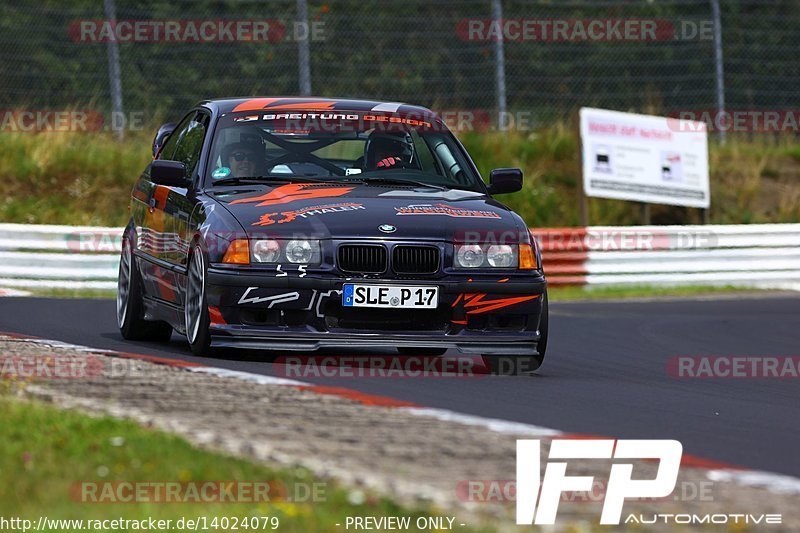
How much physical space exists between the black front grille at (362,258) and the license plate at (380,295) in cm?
9

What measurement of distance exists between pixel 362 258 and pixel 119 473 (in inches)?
139

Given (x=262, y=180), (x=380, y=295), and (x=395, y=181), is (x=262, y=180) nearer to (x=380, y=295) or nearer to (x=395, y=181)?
(x=395, y=181)

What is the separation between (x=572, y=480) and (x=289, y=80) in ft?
53.8

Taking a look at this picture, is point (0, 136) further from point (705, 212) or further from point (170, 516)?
point (170, 516)

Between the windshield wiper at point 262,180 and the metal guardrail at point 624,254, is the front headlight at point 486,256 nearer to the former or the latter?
the windshield wiper at point 262,180

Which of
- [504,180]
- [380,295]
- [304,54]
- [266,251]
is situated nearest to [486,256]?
[380,295]

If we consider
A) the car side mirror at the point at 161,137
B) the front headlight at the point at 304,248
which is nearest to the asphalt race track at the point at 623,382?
the front headlight at the point at 304,248

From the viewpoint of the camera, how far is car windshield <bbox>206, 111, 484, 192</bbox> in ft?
30.4

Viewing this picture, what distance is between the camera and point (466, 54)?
21.4 metres

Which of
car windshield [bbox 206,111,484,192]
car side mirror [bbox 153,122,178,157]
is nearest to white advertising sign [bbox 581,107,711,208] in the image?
car side mirror [bbox 153,122,178,157]

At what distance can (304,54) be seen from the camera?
19734 millimetres

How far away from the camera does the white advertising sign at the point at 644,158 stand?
70.7 ft

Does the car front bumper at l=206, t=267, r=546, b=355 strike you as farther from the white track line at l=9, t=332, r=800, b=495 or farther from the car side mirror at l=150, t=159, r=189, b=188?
the car side mirror at l=150, t=159, r=189, b=188

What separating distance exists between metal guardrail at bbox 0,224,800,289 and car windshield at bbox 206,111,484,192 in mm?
7778
